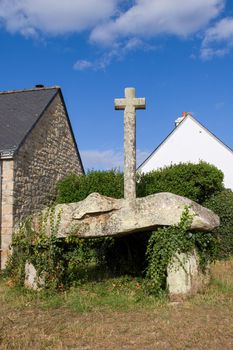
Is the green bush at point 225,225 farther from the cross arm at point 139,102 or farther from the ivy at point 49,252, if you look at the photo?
the cross arm at point 139,102

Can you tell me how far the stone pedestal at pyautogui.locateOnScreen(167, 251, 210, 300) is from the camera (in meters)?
6.95

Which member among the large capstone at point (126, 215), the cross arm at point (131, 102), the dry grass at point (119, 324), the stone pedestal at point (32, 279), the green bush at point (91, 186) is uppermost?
the cross arm at point (131, 102)

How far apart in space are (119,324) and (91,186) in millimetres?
7507

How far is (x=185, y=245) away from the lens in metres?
6.97

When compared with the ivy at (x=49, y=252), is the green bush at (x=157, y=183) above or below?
above

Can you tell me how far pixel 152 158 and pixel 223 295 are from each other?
1484 cm

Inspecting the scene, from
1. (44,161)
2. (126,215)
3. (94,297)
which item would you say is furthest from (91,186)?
(94,297)

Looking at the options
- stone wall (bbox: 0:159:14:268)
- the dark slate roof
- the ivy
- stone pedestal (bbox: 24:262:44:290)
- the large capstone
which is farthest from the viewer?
the dark slate roof

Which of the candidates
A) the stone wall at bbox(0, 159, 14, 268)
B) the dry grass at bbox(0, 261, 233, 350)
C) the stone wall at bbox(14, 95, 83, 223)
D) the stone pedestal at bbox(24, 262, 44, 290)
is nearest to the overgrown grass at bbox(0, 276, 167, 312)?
the dry grass at bbox(0, 261, 233, 350)

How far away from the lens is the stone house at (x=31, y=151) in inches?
437

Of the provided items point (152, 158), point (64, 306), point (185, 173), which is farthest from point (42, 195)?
point (152, 158)

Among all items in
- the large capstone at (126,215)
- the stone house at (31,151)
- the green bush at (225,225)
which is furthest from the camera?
the green bush at (225,225)

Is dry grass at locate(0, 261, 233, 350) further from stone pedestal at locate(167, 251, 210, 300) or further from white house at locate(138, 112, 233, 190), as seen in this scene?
white house at locate(138, 112, 233, 190)

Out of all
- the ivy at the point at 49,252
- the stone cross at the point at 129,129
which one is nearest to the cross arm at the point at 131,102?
the stone cross at the point at 129,129
